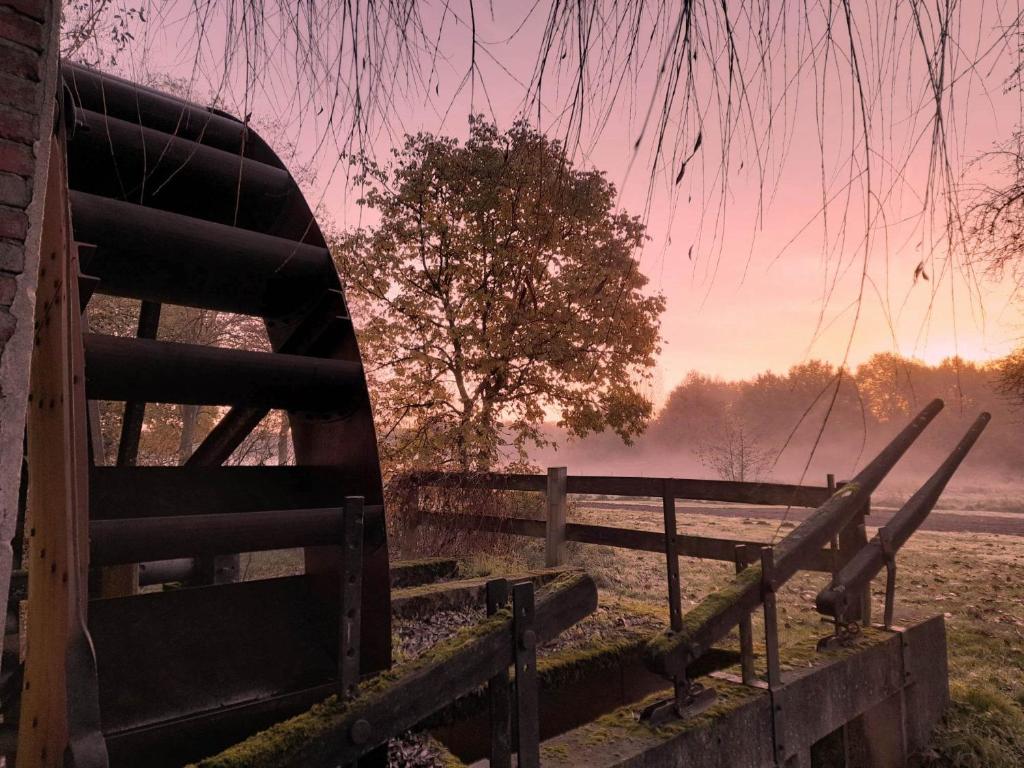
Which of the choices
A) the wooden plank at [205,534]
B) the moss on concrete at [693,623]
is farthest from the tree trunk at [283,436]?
the moss on concrete at [693,623]

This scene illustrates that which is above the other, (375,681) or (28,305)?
(28,305)

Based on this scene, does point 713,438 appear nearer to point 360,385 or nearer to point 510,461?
point 510,461

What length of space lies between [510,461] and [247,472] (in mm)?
10207

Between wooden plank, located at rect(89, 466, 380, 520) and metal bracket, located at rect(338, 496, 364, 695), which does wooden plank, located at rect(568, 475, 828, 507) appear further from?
metal bracket, located at rect(338, 496, 364, 695)

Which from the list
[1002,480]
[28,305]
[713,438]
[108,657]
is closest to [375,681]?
[28,305]

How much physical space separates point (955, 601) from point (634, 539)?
3.85 meters

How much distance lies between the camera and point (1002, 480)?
44969 mm

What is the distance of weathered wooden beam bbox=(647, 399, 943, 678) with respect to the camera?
247cm

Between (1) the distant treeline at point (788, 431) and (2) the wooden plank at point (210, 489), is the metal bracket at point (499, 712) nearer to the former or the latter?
(2) the wooden plank at point (210, 489)

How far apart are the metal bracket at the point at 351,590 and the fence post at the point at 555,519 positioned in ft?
15.6

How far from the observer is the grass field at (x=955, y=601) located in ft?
12.4

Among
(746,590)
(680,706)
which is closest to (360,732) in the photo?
(680,706)

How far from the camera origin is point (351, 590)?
7.38ft

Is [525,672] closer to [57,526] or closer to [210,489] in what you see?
[57,526]
